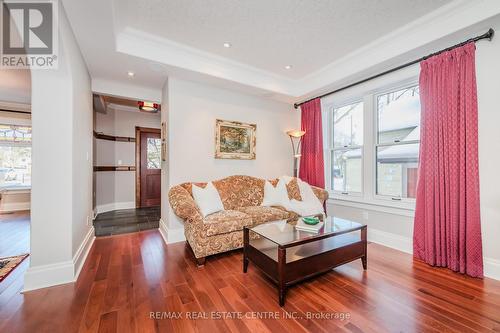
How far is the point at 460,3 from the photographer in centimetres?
207

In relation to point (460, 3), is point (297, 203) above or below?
below

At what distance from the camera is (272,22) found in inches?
93.4

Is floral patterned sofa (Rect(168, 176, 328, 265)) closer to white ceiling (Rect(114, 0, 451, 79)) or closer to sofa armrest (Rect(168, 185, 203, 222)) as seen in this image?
sofa armrest (Rect(168, 185, 203, 222))

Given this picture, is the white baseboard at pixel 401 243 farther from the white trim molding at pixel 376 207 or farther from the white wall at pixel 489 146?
the white trim molding at pixel 376 207

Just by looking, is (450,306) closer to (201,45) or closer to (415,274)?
(415,274)

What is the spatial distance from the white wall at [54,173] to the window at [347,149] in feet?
12.6

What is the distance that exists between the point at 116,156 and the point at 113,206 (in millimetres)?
1230

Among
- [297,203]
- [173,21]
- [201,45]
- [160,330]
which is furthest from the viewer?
[297,203]

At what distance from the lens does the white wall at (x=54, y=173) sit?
190 cm

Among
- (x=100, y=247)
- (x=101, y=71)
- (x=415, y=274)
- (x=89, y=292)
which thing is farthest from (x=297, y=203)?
(x=101, y=71)

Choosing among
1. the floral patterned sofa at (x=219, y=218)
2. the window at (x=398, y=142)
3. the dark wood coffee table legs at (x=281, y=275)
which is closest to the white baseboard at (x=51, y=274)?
the floral patterned sofa at (x=219, y=218)

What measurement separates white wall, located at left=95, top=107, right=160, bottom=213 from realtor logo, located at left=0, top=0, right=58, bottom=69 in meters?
3.18

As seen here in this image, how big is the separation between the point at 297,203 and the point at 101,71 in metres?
3.55

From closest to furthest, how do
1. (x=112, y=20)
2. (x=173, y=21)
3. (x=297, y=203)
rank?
1. (x=112, y=20)
2. (x=173, y=21)
3. (x=297, y=203)
